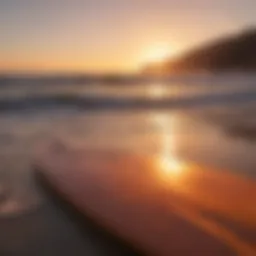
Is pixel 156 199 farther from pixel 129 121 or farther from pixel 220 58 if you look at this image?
pixel 220 58

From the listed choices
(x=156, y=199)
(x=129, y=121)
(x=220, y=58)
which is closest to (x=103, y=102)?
(x=129, y=121)

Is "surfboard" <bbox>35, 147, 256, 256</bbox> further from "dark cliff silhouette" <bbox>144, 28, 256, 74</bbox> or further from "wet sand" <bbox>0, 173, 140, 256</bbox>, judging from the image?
"dark cliff silhouette" <bbox>144, 28, 256, 74</bbox>

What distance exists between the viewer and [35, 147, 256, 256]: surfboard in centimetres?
41

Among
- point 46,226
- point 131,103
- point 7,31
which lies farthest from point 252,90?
point 46,226

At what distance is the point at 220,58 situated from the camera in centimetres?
95

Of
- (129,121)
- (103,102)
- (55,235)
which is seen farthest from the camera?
(103,102)

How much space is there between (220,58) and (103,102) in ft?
0.78

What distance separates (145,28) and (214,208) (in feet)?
1.28

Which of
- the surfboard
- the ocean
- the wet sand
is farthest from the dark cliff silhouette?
the wet sand

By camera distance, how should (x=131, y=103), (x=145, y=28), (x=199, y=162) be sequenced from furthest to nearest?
(x=131, y=103) < (x=145, y=28) < (x=199, y=162)

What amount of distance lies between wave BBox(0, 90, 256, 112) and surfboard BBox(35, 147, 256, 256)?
11.2 inches

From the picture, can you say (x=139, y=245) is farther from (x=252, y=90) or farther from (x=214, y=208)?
(x=252, y=90)

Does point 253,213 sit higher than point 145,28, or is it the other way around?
point 145,28

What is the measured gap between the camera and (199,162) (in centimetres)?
70
